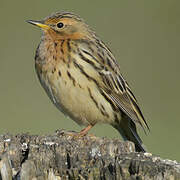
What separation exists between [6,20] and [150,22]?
15.3 feet

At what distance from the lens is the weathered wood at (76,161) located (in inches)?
241

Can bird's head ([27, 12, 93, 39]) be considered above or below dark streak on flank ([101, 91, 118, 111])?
above

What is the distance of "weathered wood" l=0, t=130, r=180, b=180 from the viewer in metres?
6.12

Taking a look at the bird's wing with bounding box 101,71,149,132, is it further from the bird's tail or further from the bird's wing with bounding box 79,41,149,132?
the bird's tail

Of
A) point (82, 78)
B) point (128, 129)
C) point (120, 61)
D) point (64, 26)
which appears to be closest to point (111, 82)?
point (82, 78)

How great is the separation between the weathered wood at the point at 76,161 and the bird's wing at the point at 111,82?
2.55 meters

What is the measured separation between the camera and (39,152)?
6.72 m

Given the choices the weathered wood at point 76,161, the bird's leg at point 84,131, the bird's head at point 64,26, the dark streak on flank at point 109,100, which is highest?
the bird's head at point 64,26

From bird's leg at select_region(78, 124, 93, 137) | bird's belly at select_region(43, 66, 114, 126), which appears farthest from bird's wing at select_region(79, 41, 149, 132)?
bird's leg at select_region(78, 124, 93, 137)

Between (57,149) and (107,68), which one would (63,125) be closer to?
(107,68)

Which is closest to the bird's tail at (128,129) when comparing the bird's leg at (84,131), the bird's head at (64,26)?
the bird's leg at (84,131)

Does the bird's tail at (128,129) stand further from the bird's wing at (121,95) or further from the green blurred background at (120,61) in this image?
the green blurred background at (120,61)

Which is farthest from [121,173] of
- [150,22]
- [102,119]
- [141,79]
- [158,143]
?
[150,22]

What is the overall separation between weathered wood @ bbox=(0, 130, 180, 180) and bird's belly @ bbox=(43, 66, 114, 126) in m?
2.09
